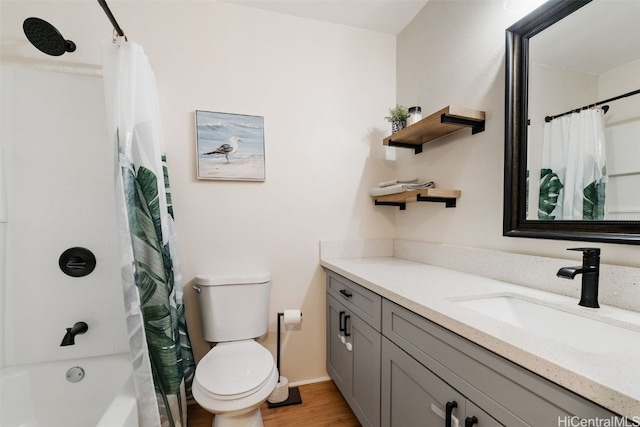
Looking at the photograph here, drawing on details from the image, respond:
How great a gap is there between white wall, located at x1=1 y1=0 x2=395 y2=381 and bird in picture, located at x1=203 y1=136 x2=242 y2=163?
0.16 m

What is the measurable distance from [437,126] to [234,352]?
1.64 metres

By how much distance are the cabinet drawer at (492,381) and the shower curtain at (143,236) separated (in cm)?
109

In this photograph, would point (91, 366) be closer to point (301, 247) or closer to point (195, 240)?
point (195, 240)

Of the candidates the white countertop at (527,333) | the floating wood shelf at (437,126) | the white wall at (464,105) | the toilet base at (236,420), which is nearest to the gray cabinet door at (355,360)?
the white countertop at (527,333)

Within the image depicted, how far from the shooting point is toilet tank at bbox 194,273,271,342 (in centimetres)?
160

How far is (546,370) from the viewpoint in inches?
21.6

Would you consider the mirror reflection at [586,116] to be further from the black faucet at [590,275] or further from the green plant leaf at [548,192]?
the black faucet at [590,275]

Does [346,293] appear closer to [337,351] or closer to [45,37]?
[337,351]

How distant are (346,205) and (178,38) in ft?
4.93

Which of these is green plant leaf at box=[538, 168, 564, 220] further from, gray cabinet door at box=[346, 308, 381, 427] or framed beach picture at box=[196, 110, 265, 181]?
framed beach picture at box=[196, 110, 265, 181]

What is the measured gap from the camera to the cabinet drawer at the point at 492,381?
54cm

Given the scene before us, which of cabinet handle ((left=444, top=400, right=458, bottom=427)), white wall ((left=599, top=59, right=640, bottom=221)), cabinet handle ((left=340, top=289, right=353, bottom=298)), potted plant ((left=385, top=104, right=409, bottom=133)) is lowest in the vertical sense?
cabinet handle ((left=444, top=400, right=458, bottom=427))

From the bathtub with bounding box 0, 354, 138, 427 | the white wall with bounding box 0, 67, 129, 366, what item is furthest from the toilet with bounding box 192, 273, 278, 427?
the white wall with bounding box 0, 67, 129, 366

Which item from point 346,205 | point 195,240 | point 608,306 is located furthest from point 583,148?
point 195,240
